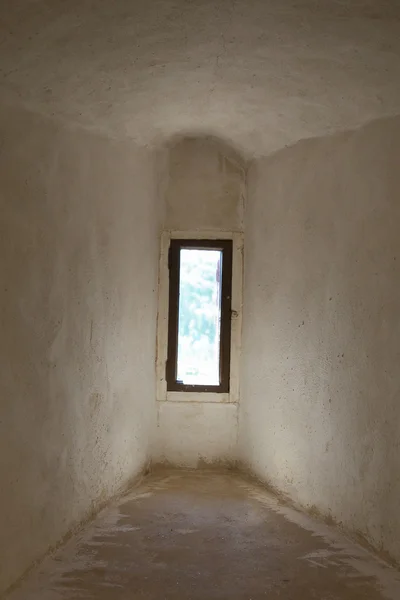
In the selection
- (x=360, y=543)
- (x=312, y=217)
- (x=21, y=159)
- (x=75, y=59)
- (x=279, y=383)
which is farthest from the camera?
(x=279, y=383)

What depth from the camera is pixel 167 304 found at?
335cm

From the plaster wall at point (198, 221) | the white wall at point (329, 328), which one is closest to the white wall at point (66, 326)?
the plaster wall at point (198, 221)

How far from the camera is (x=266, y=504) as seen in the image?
2.78m

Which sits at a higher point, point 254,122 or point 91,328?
point 254,122

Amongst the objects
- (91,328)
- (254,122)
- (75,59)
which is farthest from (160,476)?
(75,59)

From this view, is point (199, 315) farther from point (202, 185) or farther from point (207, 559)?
point (207, 559)

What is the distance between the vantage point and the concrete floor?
6.22 ft

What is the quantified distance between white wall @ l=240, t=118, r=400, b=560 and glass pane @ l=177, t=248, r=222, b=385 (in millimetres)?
214

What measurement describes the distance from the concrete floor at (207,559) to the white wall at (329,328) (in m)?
0.16

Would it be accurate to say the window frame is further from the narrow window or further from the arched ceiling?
the arched ceiling

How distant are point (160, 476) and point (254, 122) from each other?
1.92 metres

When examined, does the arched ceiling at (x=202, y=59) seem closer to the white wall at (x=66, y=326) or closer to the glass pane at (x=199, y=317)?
the white wall at (x=66, y=326)

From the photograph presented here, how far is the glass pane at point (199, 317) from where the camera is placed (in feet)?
11.2

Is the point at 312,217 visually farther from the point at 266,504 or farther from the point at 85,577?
the point at 85,577
